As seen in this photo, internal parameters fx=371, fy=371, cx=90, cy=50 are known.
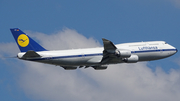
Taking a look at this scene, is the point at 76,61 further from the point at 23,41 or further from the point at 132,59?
the point at 132,59

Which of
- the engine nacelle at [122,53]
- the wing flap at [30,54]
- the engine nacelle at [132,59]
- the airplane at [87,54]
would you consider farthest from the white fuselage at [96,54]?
the engine nacelle at [122,53]

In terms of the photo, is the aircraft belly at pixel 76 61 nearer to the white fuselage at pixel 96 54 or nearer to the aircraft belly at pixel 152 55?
the white fuselage at pixel 96 54

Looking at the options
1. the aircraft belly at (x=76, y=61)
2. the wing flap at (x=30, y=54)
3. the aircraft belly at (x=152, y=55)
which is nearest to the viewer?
the wing flap at (x=30, y=54)

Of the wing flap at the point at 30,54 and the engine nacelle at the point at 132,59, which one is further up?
the engine nacelle at the point at 132,59

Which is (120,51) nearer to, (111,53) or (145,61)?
(111,53)

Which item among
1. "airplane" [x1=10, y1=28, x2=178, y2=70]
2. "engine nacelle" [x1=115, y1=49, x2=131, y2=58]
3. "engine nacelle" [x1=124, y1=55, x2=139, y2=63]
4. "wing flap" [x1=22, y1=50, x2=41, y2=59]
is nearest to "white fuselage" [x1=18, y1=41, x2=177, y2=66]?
"airplane" [x1=10, y1=28, x2=178, y2=70]

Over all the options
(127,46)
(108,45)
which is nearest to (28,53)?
(108,45)

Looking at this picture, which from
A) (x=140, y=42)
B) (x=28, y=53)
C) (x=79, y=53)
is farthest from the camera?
(x=140, y=42)

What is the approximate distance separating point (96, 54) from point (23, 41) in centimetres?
1394

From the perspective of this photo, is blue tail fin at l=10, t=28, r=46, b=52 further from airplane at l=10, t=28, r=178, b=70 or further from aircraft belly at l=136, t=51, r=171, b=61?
aircraft belly at l=136, t=51, r=171, b=61

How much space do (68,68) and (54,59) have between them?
9216 mm

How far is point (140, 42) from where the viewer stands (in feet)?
247

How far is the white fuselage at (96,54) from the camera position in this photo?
67562 mm

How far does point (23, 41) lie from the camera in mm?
67312
